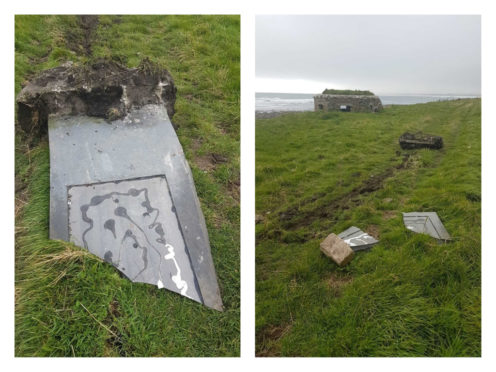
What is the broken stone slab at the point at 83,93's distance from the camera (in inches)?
124

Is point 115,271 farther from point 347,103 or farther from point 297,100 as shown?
point 347,103

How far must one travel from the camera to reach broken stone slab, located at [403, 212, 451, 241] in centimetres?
287

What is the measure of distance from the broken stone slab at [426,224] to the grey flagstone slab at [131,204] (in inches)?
81.6

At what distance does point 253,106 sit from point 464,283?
8.26 feet

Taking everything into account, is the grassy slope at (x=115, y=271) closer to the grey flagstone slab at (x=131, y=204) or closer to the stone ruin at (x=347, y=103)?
the grey flagstone slab at (x=131, y=204)

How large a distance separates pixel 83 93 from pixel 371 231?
11.3ft

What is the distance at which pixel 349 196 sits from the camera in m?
3.47

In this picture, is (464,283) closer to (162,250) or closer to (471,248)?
(471,248)

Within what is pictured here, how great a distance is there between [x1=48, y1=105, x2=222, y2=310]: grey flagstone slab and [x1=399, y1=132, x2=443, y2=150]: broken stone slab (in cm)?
281

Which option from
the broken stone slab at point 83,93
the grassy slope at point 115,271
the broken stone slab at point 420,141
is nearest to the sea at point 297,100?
the broken stone slab at point 420,141

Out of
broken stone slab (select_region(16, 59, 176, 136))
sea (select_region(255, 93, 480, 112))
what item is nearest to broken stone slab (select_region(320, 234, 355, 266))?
sea (select_region(255, 93, 480, 112))

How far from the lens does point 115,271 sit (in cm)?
252

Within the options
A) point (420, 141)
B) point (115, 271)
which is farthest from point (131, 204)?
point (420, 141)

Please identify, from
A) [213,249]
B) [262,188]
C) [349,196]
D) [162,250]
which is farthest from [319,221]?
[162,250]
